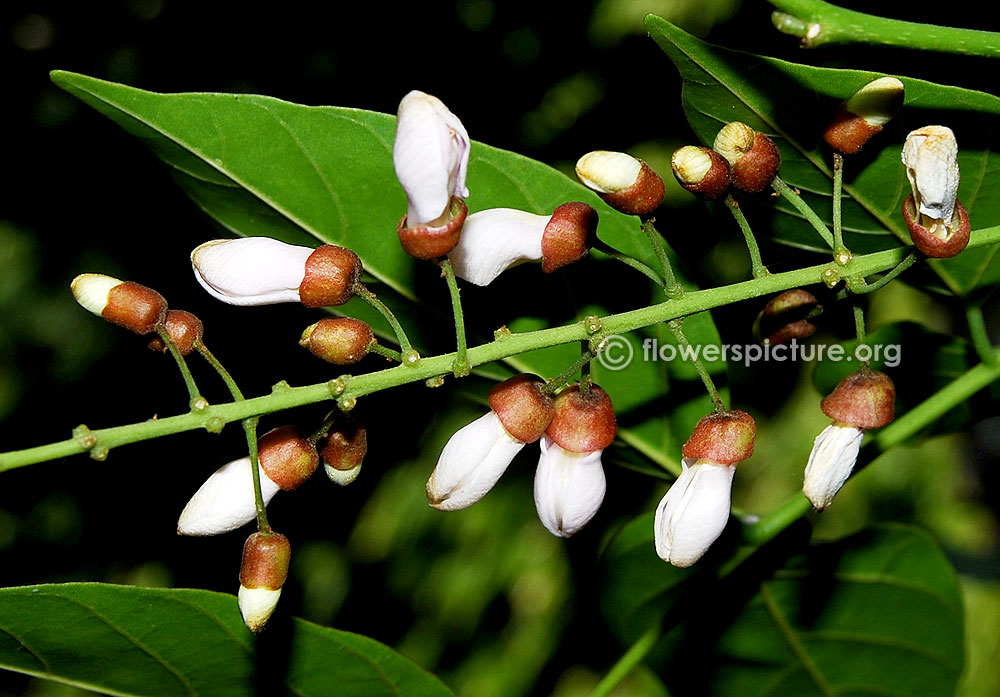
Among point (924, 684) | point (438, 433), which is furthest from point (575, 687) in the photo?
point (924, 684)

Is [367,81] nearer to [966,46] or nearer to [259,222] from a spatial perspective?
[259,222]

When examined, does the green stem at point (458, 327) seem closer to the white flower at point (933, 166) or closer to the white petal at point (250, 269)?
the white petal at point (250, 269)

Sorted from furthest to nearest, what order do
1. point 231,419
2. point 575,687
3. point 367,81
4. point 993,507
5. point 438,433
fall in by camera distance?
point 993,507, point 575,687, point 438,433, point 367,81, point 231,419

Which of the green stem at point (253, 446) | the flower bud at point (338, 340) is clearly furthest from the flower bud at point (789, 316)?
the green stem at point (253, 446)

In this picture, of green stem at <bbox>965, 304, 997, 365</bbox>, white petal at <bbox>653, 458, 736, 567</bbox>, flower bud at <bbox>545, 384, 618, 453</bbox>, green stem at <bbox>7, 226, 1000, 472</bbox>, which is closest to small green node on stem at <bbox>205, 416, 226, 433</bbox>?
green stem at <bbox>7, 226, 1000, 472</bbox>

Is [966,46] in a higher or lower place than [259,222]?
higher

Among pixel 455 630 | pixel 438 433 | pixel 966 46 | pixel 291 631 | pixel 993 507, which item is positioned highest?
pixel 966 46

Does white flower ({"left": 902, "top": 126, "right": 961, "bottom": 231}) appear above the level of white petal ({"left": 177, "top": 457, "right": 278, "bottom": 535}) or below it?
above

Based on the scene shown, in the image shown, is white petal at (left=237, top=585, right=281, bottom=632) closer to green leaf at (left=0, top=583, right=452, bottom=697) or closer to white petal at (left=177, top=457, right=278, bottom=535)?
white petal at (left=177, top=457, right=278, bottom=535)
